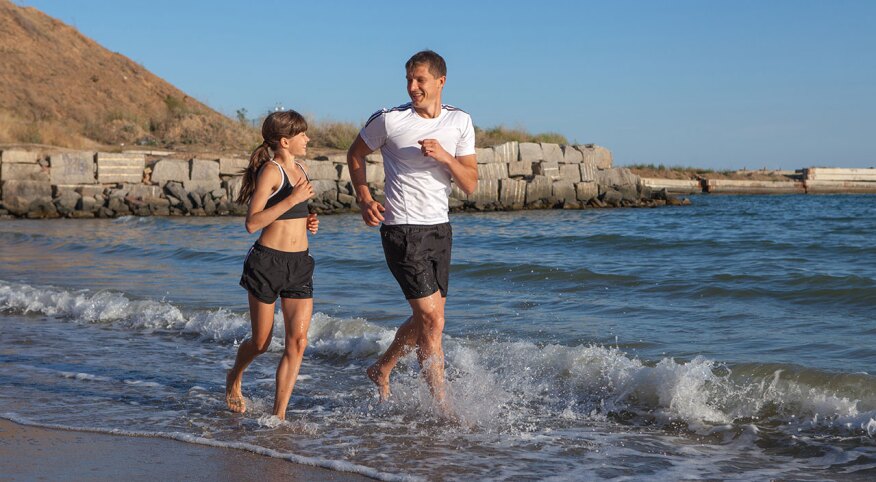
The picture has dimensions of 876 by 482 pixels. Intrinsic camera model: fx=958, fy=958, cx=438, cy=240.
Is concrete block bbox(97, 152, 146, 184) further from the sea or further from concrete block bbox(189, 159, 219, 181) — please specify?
the sea

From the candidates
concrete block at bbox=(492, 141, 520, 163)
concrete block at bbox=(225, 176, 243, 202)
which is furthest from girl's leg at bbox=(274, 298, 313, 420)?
concrete block at bbox=(492, 141, 520, 163)

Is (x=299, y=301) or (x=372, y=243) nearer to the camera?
(x=299, y=301)

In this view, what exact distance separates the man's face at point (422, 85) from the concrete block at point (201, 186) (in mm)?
24622

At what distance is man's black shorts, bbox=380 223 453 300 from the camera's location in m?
4.91

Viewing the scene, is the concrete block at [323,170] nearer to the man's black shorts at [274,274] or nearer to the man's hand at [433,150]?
the man's black shorts at [274,274]

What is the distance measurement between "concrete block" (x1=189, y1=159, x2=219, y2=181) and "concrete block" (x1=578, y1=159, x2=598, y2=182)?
13.8m

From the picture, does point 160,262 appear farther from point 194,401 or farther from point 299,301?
point 299,301

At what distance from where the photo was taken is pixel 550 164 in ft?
115

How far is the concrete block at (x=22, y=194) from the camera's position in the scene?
26.5 m

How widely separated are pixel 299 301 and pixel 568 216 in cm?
2441

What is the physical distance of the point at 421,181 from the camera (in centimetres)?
492

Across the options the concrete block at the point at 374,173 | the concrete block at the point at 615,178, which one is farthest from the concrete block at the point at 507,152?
the concrete block at the point at 374,173

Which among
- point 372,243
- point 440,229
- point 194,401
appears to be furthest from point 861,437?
point 372,243

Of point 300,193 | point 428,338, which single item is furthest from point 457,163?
point 428,338
